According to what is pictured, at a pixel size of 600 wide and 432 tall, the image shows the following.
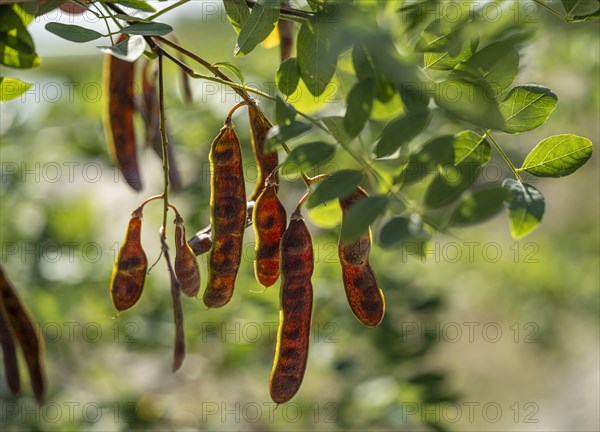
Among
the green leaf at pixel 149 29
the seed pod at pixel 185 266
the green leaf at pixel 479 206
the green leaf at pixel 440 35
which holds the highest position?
the green leaf at pixel 440 35

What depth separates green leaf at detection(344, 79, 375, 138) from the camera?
0.70 meters

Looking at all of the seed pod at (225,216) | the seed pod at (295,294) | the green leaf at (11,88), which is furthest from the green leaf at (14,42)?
the seed pod at (295,294)

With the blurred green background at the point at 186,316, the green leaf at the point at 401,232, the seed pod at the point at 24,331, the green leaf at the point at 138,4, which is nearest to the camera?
the green leaf at the point at 401,232

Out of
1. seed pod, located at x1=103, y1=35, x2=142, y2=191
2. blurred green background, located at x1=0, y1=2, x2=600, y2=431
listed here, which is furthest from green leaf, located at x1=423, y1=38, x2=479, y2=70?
blurred green background, located at x1=0, y1=2, x2=600, y2=431

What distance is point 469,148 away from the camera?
0.76 metres

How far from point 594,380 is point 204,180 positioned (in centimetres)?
296

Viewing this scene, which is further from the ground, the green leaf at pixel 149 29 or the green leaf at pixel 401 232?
the green leaf at pixel 149 29

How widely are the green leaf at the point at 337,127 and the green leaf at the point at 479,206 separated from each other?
0.13 m

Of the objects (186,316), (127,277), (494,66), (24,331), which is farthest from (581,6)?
(186,316)

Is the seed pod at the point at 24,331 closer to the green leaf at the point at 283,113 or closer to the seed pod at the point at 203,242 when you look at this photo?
the seed pod at the point at 203,242

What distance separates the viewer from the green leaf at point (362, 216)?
66 cm

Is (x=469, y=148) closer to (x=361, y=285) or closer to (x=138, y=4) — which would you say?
(x=361, y=285)

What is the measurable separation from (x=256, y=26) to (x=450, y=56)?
19 centimetres

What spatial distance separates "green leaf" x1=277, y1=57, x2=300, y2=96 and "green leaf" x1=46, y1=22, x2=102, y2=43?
197 mm
